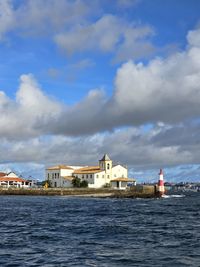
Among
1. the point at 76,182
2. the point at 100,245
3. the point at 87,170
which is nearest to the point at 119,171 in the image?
the point at 87,170

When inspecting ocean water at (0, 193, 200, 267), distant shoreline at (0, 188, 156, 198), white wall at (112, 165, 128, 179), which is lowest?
ocean water at (0, 193, 200, 267)

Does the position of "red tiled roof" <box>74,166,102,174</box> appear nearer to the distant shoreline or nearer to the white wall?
the white wall

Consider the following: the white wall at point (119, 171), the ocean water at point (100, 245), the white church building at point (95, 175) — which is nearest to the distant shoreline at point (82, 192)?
the white church building at point (95, 175)

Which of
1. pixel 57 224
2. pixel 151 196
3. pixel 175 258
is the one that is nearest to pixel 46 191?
pixel 151 196

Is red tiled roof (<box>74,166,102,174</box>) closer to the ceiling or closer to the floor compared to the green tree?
closer to the ceiling

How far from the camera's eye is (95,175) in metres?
164

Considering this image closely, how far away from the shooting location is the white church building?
16450 centimetres

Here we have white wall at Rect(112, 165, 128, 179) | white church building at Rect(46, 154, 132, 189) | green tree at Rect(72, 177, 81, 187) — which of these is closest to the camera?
green tree at Rect(72, 177, 81, 187)

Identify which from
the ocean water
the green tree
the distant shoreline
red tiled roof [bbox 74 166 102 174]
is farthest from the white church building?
the ocean water

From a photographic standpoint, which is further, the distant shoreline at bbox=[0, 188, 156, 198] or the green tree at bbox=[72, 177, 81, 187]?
the green tree at bbox=[72, 177, 81, 187]

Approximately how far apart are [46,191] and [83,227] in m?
111

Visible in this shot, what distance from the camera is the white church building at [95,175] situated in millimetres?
164500

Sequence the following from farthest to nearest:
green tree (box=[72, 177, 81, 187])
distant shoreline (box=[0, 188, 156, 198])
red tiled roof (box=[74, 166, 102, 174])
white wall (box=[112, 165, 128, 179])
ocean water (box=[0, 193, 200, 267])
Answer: white wall (box=[112, 165, 128, 179]), red tiled roof (box=[74, 166, 102, 174]), green tree (box=[72, 177, 81, 187]), distant shoreline (box=[0, 188, 156, 198]), ocean water (box=[0, 193, 200, 267])

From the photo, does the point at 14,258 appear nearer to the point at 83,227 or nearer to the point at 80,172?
the point at 83,227
